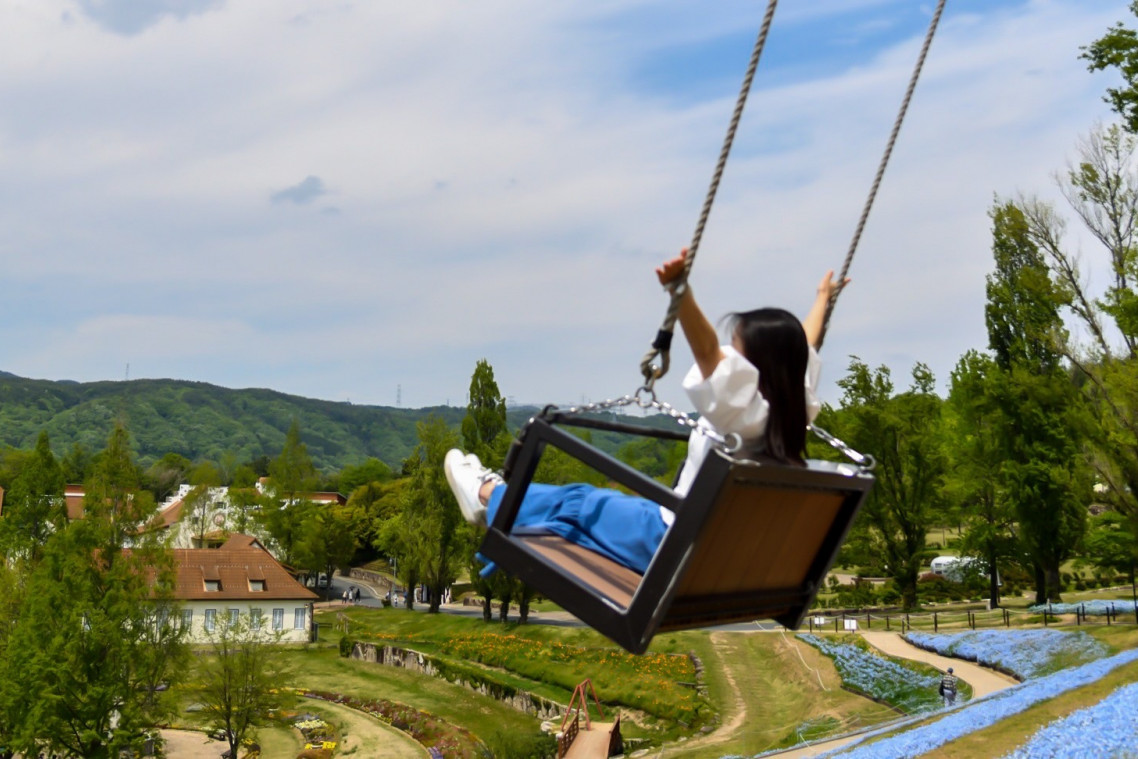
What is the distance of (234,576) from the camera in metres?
47.7

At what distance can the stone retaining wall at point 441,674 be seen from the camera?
99.0 ft

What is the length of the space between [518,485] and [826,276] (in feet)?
7.30

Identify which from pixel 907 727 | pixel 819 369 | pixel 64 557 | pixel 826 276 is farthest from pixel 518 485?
pixel 64 557

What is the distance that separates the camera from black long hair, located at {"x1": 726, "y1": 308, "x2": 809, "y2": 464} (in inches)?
148

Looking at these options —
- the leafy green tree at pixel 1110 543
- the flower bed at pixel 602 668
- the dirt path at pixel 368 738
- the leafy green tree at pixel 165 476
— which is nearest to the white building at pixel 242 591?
the flower bed at pixel 602 668

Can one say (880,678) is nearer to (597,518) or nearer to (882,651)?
(882,651)

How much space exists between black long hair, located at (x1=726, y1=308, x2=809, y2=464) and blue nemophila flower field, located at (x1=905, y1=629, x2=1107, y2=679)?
23965 mm

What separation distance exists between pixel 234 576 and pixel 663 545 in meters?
48.2

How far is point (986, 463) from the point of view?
38844 mm

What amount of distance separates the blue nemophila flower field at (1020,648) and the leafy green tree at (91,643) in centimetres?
2201

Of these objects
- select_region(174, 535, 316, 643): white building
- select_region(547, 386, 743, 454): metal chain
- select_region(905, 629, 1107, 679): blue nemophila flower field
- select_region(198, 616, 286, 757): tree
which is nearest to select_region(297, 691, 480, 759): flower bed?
select_region(198, 616, 286, 757): tree

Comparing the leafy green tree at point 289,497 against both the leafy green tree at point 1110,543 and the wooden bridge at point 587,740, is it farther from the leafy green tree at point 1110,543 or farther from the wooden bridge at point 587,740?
the leafy green tree at point 1110,543

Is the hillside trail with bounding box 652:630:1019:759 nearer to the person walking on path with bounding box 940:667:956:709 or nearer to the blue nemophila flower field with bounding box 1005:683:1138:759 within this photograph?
the person walking on path with bounding box 940:667:956:709

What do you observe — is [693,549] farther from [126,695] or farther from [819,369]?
[126,695]
